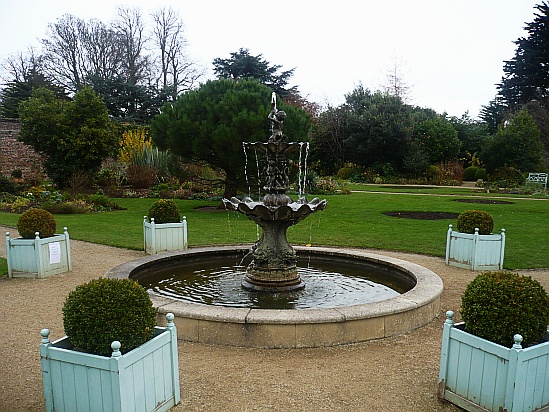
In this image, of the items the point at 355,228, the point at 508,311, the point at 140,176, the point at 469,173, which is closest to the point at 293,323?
the point at 508,311

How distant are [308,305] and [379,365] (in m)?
1.69

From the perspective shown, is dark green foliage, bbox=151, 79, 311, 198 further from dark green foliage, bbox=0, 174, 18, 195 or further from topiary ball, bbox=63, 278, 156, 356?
topiary ball, bbox=63, 278, 156, 356

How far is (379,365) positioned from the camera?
A: 4266 millimetres

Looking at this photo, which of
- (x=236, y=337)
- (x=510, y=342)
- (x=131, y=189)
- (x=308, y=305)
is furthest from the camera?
(x=131, y=189)

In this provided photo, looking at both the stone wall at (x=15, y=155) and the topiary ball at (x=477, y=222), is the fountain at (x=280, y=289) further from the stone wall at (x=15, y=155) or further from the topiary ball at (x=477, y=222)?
the stone wall at (x=15, y=155)

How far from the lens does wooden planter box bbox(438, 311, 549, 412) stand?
309 centimetres

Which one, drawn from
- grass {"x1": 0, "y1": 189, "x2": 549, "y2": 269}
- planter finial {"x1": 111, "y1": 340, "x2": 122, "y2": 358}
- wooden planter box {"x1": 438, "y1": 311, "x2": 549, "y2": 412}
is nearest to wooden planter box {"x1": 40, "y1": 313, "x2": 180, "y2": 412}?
Result: planter finial {"x1": 111, "y1": 340, "x2": 122, "y2": 358}

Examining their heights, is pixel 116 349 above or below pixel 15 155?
below

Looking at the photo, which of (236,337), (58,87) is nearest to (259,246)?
(236,337)

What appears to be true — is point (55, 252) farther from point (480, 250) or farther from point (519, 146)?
point (519, 146)

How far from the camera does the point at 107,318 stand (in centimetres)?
307

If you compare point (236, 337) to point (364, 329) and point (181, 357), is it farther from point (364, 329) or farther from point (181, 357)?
point (364, 329)

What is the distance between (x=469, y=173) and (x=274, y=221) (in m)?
31.4

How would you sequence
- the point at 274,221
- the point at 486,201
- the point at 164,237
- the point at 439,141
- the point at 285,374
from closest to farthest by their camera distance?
the point at 285,374 → the point at 274,221 → the point at 164,237 → the point at 486,201 → the point at 439,141
